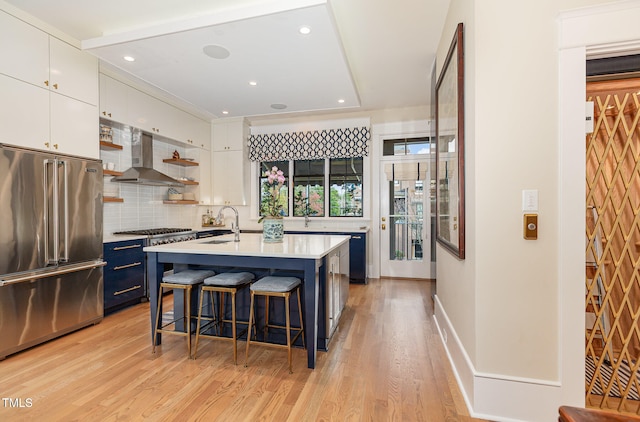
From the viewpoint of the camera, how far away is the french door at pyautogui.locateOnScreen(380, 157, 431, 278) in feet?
16.1

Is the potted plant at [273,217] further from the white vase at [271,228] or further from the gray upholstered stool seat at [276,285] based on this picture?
the gray upholstered stool seat at [276,285]

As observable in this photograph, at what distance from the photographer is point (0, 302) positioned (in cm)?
234

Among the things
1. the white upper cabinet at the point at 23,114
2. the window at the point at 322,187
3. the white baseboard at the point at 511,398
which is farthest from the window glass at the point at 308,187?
the white baseboard at the point at 511,398

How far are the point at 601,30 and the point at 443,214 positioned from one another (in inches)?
62.3

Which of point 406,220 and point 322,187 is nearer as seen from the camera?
point 406,220

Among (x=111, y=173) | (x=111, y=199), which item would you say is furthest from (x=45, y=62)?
(x=111, y=199)

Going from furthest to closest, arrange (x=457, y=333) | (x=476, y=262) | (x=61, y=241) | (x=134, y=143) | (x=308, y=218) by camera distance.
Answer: (x=308, y=218) < (x=134, y=143) < (x=61, y=241) < (x=457, y=333) < (x=476, y=262)

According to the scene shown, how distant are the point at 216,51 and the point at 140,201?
8.56 ft

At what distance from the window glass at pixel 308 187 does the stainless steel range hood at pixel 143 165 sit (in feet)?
6.60

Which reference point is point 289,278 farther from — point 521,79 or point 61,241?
point 61,241

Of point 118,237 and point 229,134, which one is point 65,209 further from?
point 229,134

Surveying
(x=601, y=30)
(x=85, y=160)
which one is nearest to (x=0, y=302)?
(x=85, y=160)

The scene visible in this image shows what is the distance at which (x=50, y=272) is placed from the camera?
265cm

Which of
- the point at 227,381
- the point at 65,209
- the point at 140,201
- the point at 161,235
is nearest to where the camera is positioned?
the point at 227,381
